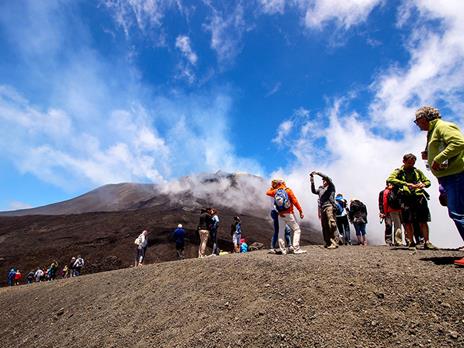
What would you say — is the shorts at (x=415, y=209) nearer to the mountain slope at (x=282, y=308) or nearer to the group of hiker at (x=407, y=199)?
the group of hiker at (x=407, y=199)

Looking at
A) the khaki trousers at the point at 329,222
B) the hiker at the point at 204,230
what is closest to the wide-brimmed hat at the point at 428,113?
the khaki trousers at the point at 329,222

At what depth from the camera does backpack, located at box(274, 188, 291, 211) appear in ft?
25.5

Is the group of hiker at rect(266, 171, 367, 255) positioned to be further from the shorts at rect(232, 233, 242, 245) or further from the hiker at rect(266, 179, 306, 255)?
the shorts at rect(232, 233, 242, 245)

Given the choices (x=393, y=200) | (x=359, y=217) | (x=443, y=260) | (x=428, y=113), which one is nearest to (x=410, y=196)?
(x=443, y=260)

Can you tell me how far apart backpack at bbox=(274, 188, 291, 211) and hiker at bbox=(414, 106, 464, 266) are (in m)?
3.64

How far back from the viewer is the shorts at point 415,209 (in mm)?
6656

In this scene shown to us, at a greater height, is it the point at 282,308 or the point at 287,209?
the point at 287,209

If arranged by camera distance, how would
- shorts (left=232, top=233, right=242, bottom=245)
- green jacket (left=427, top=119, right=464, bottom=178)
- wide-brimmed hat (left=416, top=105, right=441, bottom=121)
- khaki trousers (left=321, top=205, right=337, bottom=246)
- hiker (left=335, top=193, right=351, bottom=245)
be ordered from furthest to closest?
shorts (left=232, top=233, right=242, bottom=245) → hiker (left=335, top=193, right=351, bottom=245) → khaki trousers (left=321, top=205, right=337, bottom=246) → wide-brimmed hat (left=416, top=105, right=441, bottom=121) → green jacket (left=427, top=119, right=464, bottom=178)

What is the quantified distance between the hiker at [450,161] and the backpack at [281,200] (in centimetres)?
364

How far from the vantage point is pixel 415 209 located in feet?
22.1

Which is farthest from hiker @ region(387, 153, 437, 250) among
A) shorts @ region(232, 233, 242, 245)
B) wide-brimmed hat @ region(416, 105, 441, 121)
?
shorts @ region(232, 233, 242, 245)

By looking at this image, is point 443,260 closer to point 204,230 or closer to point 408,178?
point 408,178

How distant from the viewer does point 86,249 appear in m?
49.4

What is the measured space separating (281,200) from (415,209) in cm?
283
